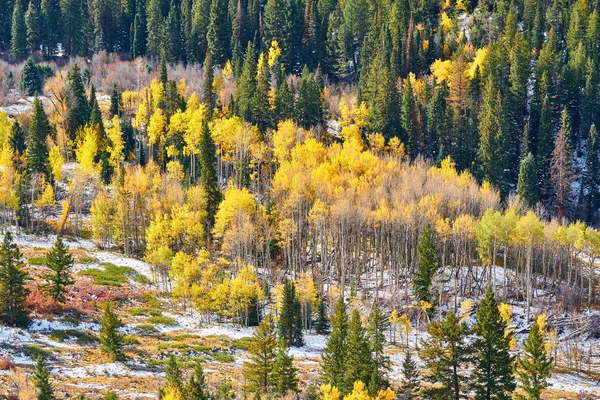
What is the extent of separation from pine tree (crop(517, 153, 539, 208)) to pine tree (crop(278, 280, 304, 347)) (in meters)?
45.0

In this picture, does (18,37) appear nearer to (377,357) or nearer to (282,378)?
(377,357)

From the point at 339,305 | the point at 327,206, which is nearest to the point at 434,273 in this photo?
the point at 327,206

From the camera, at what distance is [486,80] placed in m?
120

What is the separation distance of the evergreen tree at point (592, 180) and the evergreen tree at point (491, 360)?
197 feet

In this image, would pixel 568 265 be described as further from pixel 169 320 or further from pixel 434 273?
pixel 169 320

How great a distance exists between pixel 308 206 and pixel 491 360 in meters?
38.0

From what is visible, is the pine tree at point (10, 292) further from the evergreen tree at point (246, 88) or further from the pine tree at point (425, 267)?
the evergreen tree at point (246, 88)

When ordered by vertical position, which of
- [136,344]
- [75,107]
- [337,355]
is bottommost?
[136,344]

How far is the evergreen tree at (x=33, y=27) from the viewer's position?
149125 millimetres

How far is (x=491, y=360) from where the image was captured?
53906 mm

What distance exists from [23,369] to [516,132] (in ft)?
281

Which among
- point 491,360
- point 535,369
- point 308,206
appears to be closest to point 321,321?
point 308,206

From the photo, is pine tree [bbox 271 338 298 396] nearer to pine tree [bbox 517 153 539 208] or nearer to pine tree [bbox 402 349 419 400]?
pine tree [bbox 402 349 419 400]

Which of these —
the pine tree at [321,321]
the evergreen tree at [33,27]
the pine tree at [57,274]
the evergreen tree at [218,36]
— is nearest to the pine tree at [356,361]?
the pine tree at [321,321]
